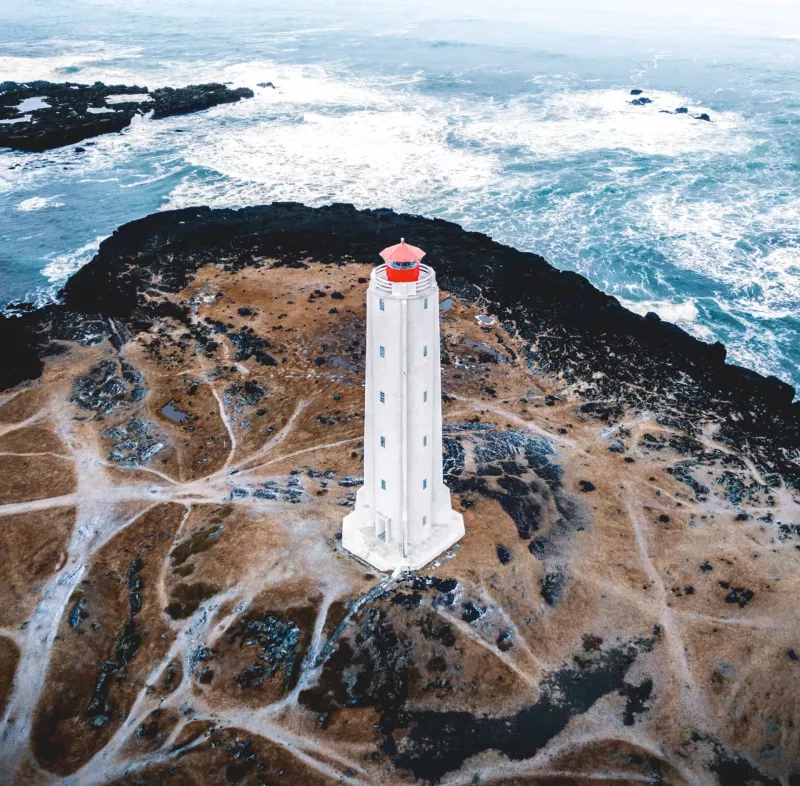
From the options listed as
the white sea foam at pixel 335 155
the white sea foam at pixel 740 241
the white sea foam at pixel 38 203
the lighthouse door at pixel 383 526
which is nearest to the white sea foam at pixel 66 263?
the white sea foam at pixel 335 155

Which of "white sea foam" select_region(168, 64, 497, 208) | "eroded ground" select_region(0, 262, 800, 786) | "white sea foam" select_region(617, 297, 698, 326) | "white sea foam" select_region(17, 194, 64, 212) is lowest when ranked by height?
"eroded ground" select_region(0, 262, 800, 786)

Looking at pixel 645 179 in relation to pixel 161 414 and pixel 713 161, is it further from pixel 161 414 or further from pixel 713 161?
pixel 161 414

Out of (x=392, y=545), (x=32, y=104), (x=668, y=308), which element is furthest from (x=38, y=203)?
(x=668, y=308)

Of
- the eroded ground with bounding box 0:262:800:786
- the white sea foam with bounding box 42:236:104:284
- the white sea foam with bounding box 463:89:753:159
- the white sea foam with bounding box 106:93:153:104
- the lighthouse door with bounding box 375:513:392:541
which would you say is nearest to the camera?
the eroded ground with bounding box 0:262:800:786

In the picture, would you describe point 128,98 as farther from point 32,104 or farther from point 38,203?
point 38,203

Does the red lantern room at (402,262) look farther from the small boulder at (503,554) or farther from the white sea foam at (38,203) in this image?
the white sea foam at (38,203)

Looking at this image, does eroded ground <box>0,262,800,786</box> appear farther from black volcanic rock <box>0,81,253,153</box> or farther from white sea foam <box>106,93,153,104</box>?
white sea foam <box>106,93,153,104</box>

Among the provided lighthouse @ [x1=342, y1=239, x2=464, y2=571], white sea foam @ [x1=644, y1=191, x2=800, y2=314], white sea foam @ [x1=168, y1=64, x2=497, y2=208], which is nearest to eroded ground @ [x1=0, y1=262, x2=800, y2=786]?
lighthouse @ [x1=342, y1=239, x2=464, y2=571]
